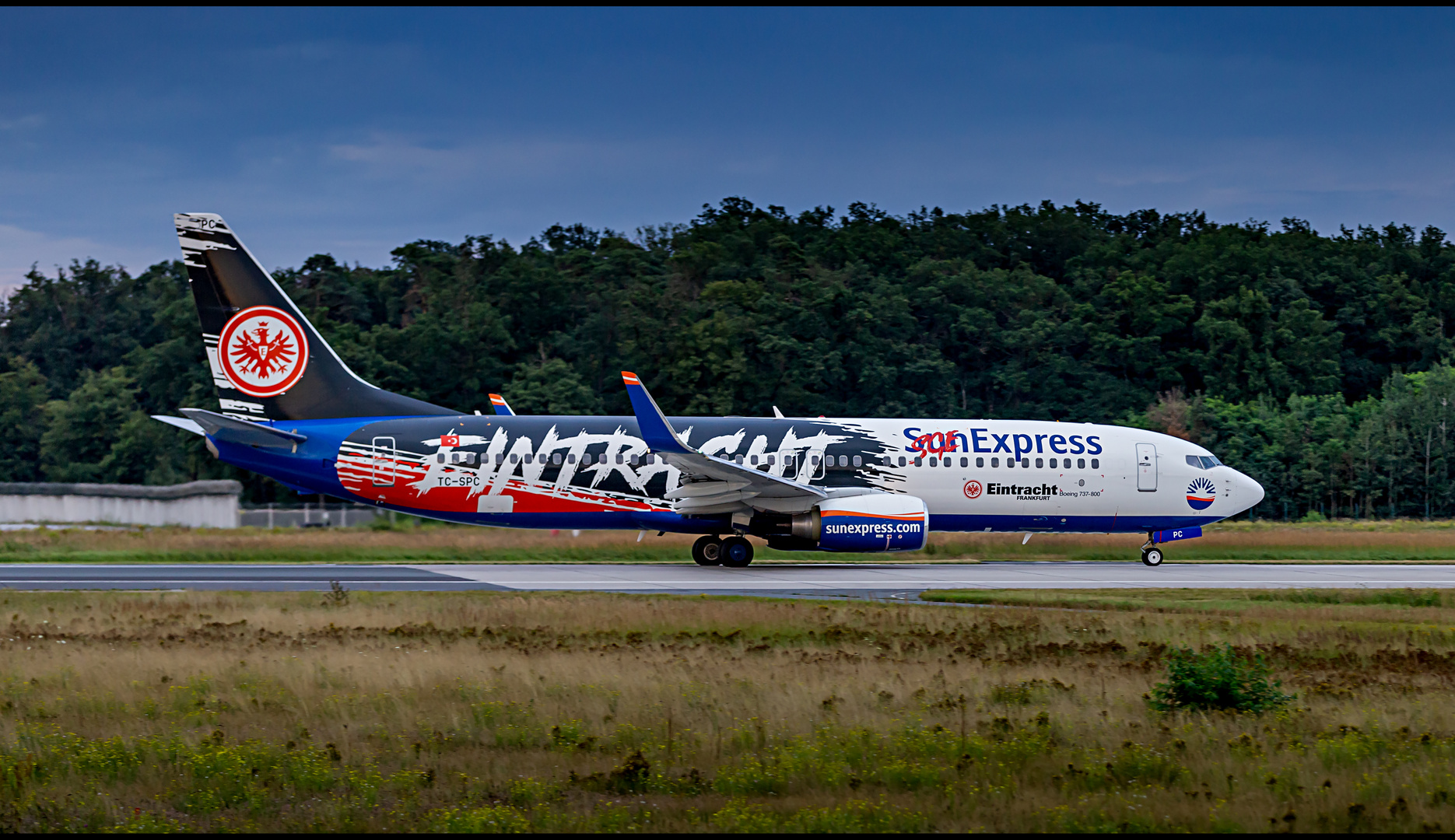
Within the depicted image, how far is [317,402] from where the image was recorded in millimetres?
30703

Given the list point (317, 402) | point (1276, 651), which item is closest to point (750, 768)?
point (1276, 651)

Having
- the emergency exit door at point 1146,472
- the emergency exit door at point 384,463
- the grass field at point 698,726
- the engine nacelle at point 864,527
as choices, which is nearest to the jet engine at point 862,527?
the engine nacelle at point 864,527

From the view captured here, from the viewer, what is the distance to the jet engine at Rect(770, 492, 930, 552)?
27.7m

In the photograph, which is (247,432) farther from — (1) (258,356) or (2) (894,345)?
(2) (894,345)

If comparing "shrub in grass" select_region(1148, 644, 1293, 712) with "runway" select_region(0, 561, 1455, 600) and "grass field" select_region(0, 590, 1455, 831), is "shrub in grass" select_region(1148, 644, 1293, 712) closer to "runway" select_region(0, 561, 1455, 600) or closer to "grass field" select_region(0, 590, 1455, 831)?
"grass field" select_region(0, 590, 1455, 831)

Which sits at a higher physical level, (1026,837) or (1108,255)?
(1108,255)

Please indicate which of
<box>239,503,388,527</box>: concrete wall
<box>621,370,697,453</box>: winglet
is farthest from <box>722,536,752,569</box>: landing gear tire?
<box>239,503,388,527</box>: concrete wall

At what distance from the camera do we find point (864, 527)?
27688 millimetres

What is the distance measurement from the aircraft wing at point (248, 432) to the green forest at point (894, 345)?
2931 cm

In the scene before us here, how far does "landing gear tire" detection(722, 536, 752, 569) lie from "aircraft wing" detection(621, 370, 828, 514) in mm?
773

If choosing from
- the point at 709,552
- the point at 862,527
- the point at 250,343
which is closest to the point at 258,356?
the point at 250,343

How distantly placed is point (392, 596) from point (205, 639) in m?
5.17

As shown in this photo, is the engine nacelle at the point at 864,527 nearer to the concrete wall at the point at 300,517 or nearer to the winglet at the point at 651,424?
the winglet at the point at 651,424

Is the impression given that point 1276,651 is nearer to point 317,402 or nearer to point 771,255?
point 317,402
